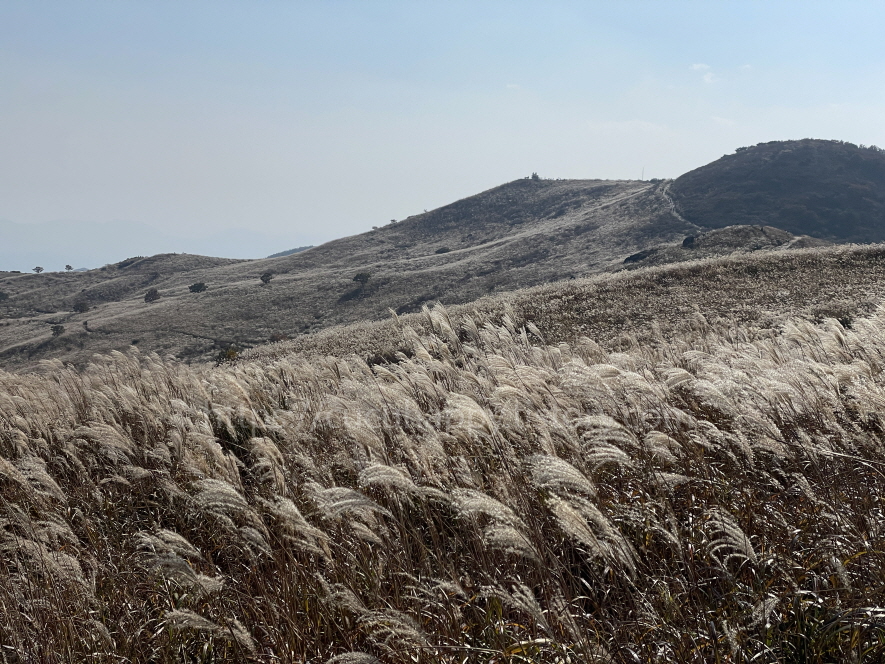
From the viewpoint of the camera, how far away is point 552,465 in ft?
7.41

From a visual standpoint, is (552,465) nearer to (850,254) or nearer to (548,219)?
(850,254)

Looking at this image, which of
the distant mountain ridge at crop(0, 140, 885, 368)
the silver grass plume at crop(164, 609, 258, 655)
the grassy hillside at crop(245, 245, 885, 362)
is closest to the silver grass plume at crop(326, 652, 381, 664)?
the silver grass plume at crop(164, 609, 258, 655)

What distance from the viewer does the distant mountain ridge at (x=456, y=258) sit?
51500 mm

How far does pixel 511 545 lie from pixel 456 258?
241ft

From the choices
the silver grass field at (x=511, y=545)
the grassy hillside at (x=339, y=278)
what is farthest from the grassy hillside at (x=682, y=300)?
the grassy hillside at (x=339, y=278)

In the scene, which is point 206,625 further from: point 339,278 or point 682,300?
point 339,278

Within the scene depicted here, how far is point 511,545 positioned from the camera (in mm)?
2324

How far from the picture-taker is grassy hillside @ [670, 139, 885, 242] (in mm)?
73438

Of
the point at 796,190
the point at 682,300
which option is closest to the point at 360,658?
the point at 682,300

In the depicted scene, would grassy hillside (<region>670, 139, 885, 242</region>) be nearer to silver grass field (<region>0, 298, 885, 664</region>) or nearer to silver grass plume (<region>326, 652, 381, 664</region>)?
silver grass field (<region>0, 298, 885, 664</region>)

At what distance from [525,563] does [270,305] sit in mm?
59975

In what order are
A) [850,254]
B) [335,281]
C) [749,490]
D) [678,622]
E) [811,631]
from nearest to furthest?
1. [811,631]
2. [678,622]
3. [749,490]
4. [850,254]
5. [335,281]

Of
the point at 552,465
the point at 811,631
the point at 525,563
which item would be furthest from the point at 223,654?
the point at 811,631

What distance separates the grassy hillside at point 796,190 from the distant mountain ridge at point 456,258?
30 centimetres
